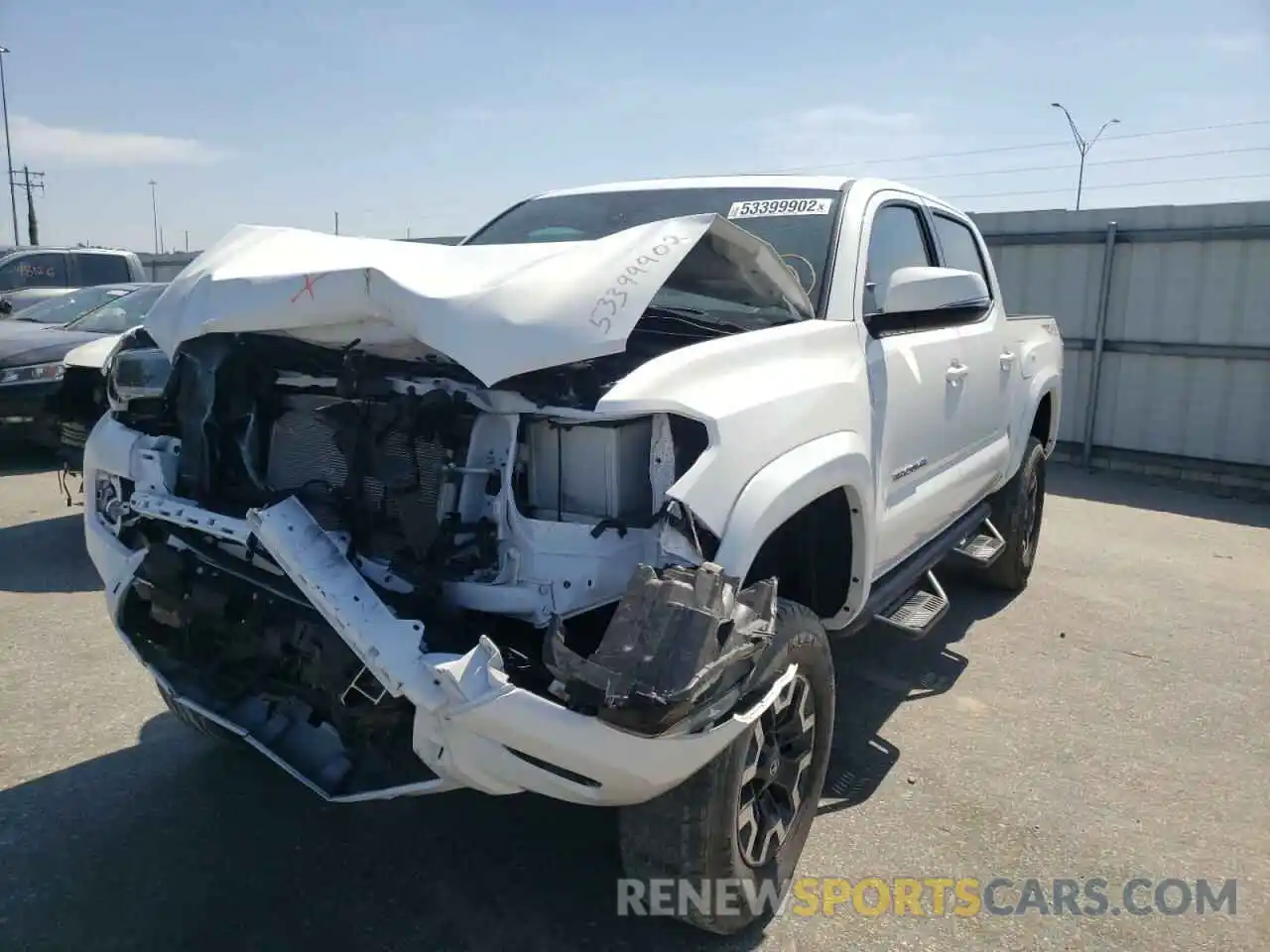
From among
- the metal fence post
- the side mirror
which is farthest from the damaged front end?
the metal fence post

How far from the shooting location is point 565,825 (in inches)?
124

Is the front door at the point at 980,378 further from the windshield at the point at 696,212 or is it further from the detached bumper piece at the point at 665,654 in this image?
the detached bumper piece at the point at 665,654

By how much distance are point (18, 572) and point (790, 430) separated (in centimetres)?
492

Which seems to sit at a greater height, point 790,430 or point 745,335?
point 745,335

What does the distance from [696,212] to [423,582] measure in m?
2.04

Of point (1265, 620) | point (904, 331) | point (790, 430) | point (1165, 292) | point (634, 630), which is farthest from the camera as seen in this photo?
point (1165, 292)

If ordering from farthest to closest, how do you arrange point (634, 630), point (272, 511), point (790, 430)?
point (790, 430), point (272, 511), point (634, 630)

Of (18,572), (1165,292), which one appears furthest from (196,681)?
(1165,292)

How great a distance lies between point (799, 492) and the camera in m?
2.60

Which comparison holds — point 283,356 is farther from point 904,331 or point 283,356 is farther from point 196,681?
point 904,331

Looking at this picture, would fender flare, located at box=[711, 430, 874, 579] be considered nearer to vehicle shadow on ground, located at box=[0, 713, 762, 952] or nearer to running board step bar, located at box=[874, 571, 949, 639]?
running board step bar, located at box=[874, 571, 949, 639]

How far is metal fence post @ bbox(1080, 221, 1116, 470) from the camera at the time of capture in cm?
1010

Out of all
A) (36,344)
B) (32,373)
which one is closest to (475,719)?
(32,373)

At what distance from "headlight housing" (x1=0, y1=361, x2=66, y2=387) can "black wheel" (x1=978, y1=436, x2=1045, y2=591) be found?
7.63 m
